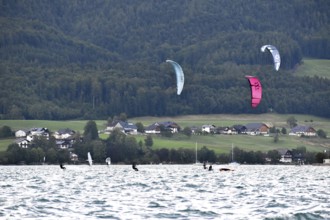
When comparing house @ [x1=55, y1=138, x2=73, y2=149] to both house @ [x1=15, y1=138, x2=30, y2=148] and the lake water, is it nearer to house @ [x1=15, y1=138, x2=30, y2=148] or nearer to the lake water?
house @ [x1=15, y1=138, x2=30, y2=148]

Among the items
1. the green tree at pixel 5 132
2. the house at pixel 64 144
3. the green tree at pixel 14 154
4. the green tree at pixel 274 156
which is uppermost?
the green tree at pixel 5 132

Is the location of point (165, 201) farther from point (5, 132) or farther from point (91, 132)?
point (5, 132)

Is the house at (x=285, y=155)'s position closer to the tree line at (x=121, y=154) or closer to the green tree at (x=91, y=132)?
the tree line at (x=121, y=154)

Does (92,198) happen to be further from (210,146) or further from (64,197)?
(210,146)

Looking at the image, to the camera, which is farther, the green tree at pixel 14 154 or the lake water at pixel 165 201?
the green tree at pixel 14 154

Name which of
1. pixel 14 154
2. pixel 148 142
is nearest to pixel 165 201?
pixel 14 154

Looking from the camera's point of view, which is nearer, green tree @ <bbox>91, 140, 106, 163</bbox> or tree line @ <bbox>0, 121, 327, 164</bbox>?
tree line @ <bbox>0, 121, 327, 164</bbox>

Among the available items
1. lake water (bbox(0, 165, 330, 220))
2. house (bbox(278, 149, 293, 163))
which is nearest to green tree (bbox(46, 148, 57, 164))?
house (bbox(278, 149, 293, 163))

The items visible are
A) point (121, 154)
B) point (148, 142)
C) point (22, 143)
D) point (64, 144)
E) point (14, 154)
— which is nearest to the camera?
point (14, 154)

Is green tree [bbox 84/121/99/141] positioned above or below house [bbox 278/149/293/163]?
above

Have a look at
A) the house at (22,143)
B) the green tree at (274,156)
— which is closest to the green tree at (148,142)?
the house at (22,143)

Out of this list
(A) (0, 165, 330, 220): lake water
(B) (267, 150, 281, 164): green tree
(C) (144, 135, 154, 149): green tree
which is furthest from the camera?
(B) (267, 150, 281, 164): green tree

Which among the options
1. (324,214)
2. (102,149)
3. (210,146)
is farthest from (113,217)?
(210,146)

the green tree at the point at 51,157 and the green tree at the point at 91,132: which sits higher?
the green tree at the point at 91,132
